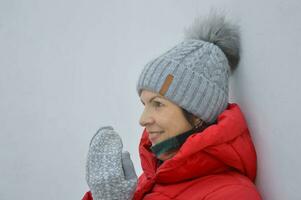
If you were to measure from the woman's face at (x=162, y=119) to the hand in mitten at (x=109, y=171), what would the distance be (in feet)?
0.39

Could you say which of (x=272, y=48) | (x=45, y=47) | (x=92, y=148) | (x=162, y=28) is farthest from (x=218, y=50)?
(x=45, y=47)

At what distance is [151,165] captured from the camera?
1.36 metres

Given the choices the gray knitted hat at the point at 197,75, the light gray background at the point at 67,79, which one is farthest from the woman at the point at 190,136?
the light gray background at the point at 67,79

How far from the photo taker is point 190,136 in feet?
3.73

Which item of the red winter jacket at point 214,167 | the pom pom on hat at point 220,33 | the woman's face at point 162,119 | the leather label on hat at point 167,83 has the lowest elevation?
the red winter jacket at point 214,167

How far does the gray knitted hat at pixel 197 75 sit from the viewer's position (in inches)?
48.4

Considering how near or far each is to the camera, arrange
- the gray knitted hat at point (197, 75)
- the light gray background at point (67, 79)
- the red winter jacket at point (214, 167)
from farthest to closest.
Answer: the light gray background at point (67, 79)
the gray knitted hat at point (197, 75)
the red winter jacket at point (214, 167)

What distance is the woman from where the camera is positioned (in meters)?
1.12

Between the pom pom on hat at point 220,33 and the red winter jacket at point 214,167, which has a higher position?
the pom pom on hat at point 220,33

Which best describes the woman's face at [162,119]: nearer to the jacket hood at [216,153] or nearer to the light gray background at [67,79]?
the jacket hood at [216,153]

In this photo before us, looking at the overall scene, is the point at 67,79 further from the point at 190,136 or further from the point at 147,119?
the point at 190,136

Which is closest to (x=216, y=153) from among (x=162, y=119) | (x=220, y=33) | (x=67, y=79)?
(x=162, y=119)

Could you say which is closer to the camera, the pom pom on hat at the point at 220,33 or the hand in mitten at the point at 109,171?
the hand in mitten at the point at 109,171

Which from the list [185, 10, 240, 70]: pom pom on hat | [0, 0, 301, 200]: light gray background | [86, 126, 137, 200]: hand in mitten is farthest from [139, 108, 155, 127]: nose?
[0, 0, 301, 200]: light gray background
